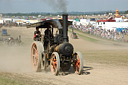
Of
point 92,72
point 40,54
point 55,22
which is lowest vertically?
point 92,72

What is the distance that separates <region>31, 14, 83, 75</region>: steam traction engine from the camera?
36.5ft

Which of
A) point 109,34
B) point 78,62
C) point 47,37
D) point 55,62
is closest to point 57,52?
point 55,62

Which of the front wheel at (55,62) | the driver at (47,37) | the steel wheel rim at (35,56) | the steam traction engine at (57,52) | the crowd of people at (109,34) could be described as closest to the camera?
the front wheel at (55,62)

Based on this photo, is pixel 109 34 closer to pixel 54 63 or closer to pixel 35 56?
pixel 35 56

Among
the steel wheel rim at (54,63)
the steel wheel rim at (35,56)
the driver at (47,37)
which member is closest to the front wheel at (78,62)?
the steel wheel rim at (54,63)

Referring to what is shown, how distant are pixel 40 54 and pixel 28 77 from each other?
5.01 ft

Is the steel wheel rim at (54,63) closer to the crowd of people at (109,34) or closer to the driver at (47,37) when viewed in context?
the driver at (47,37)

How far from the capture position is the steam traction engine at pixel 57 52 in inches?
438

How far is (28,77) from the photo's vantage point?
35.5 feet

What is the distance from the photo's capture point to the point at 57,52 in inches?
454

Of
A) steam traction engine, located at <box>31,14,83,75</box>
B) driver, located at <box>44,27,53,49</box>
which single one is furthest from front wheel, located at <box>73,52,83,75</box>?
driver, located at <box>44,27,53,49</box>

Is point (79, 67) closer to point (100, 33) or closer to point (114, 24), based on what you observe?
point (100, 33)

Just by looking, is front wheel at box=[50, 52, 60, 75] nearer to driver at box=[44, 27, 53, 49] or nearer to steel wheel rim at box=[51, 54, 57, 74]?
steel wheel rim at box=[51, 54, 57, 74]

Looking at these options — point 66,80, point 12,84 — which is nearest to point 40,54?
point 66,80
